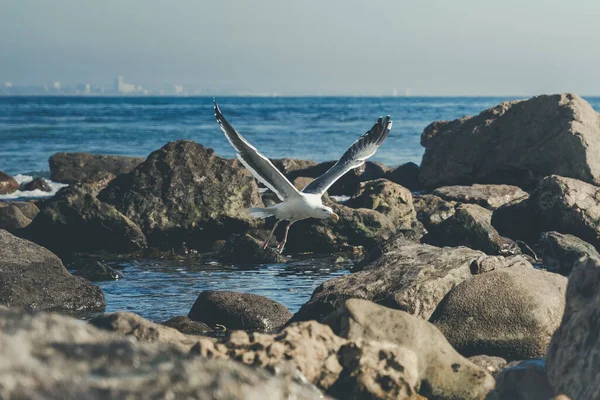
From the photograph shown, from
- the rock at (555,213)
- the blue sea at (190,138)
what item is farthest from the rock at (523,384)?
the rock at (555,213)

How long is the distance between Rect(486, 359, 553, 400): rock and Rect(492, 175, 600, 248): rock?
1094 centimetres

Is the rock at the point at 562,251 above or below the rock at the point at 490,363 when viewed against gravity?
below

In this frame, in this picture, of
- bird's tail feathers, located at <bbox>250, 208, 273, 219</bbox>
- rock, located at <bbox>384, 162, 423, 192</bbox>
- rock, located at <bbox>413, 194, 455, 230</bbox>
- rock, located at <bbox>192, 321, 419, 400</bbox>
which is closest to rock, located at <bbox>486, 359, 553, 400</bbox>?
A: rock, located at <bbox>192, 321, 419, 400</bbox>

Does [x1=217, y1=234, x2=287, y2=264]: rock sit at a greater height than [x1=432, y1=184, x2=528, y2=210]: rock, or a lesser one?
lesser

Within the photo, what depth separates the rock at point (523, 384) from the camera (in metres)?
6.70

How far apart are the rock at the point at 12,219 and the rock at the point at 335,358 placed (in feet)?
43.3

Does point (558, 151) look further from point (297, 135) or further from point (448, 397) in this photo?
point (297, 135)

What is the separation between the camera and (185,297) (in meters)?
13.1

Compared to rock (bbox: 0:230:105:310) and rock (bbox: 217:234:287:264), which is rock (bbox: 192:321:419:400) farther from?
rock (bbox: 217:234:287:264)

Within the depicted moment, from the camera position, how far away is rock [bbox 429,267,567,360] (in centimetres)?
880

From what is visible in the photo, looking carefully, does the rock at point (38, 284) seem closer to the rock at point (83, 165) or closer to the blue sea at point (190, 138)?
the blue sea at point (190, 138)

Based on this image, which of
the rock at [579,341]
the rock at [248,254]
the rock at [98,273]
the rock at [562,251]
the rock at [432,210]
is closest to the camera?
the rock at [579,341]

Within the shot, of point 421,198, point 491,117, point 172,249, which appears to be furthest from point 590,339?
point 491,117

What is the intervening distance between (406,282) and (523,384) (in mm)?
3125
